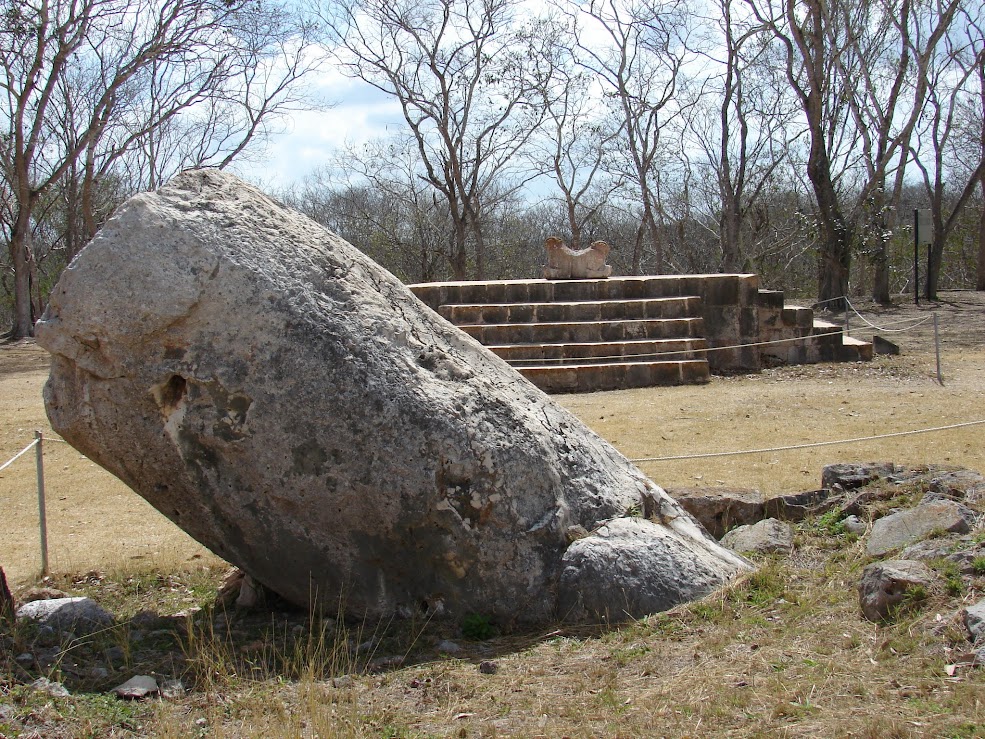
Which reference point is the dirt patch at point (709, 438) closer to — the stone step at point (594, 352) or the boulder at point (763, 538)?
the stone step at point (594, 352)

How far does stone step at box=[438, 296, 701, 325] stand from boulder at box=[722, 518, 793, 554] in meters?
8.81

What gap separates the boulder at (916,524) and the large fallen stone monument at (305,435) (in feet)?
2.43

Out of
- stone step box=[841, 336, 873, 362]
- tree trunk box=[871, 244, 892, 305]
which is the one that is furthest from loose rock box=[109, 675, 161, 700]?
tree trunk box=[871, 244, 892, 305]

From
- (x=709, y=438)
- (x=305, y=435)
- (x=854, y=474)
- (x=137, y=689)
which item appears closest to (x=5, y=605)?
(x=137, y=689)

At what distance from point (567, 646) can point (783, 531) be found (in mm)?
1560

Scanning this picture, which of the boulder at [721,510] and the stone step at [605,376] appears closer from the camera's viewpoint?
the boulder at [721,510]

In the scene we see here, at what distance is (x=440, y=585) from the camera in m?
3.51

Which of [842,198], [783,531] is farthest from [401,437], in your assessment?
[842,198]

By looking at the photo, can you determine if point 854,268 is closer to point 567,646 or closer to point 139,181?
point 139,181

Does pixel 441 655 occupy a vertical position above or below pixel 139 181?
below

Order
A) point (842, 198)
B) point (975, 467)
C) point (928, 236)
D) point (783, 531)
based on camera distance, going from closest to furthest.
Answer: point (783, 531)
point (975, 467)
point (928, 236)
point (842, 198)

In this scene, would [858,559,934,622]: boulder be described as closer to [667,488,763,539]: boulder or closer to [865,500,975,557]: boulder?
[865,500,975,557]: boulder

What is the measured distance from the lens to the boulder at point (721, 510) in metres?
4.85

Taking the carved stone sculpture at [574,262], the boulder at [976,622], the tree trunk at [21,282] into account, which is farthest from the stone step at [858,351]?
the tree trunk at [21,282]
